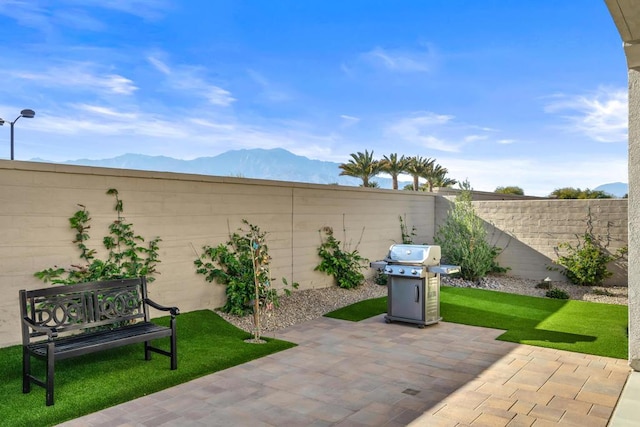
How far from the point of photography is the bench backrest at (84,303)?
387 centimetres

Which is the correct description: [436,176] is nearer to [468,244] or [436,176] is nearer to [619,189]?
[619,189]

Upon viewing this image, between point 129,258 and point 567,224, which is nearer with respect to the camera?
point 129,258

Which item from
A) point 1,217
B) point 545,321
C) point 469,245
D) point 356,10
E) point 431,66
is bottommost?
point 545,321

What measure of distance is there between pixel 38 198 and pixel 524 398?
4.93m

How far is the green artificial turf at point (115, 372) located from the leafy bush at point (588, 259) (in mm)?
6388

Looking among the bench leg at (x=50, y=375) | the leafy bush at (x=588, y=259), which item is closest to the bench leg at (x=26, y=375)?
the bench leg at (x=50, y=375)

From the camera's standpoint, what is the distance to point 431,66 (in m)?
12.8

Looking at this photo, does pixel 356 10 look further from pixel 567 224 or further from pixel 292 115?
pixel 292 115

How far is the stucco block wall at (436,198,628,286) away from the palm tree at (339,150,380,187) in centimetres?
1719

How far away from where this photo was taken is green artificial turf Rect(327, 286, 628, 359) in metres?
5.25

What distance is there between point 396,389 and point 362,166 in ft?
79.2

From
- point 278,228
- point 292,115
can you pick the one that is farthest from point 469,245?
point 292,115

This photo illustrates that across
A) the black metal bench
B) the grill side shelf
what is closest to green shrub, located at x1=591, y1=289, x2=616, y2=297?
the grill side shelf

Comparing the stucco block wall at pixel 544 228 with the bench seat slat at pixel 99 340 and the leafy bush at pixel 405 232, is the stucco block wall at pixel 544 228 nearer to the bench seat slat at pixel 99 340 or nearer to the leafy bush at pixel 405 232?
the leafy bush at pixel 405 232
